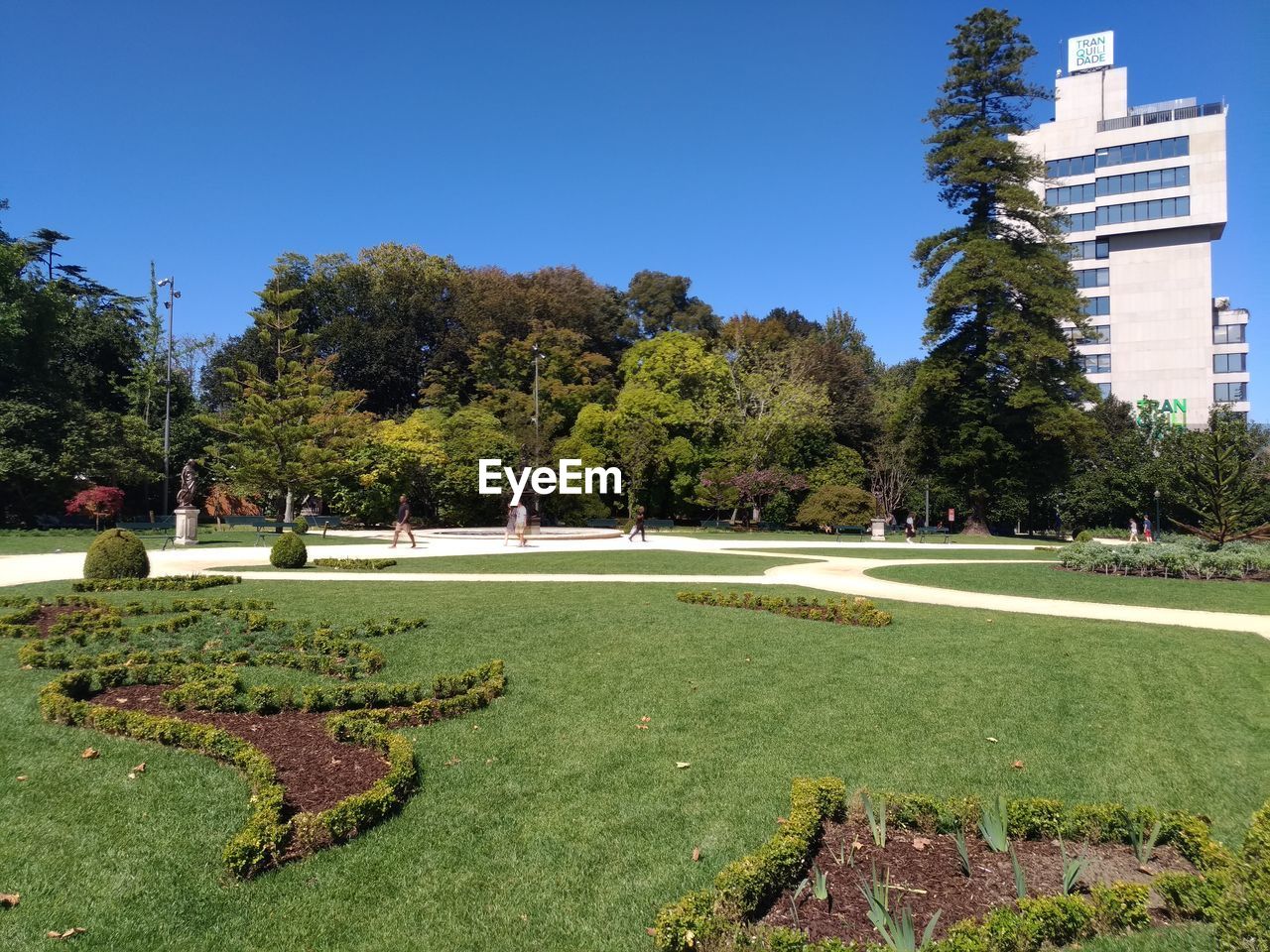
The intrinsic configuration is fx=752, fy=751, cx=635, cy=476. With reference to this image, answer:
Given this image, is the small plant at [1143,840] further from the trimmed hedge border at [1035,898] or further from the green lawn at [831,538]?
the green lawn at [831,538]

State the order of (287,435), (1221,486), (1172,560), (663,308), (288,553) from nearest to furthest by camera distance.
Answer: (288,553) → (1172,560) → (1221,486) → (287,435) → (663,308)

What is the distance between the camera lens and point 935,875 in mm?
3510

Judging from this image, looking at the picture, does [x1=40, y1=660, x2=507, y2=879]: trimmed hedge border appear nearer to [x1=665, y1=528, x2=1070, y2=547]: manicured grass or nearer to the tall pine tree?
[x1=665, y1=528, x2=1070, y2=547]: manicured grass

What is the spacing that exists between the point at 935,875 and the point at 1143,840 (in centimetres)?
121

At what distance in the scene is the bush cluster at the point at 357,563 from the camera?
51.8 feet

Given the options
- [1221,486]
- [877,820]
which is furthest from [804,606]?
[1221,486]

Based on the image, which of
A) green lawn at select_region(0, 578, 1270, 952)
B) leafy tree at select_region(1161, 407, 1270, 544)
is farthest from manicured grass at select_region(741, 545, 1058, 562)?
green lawn at select_region(0, 578, 1270, 952)

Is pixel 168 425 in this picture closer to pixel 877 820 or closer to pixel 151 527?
pixel 151 527

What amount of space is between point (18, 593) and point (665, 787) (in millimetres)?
11704

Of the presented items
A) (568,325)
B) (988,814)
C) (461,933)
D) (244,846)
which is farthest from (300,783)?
(568,325)

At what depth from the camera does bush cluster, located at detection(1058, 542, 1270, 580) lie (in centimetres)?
1552

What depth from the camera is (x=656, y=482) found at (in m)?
37.6

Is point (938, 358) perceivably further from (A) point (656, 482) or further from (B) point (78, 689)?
(B) point (78, 689)

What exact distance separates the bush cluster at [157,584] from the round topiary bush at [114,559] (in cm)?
40
